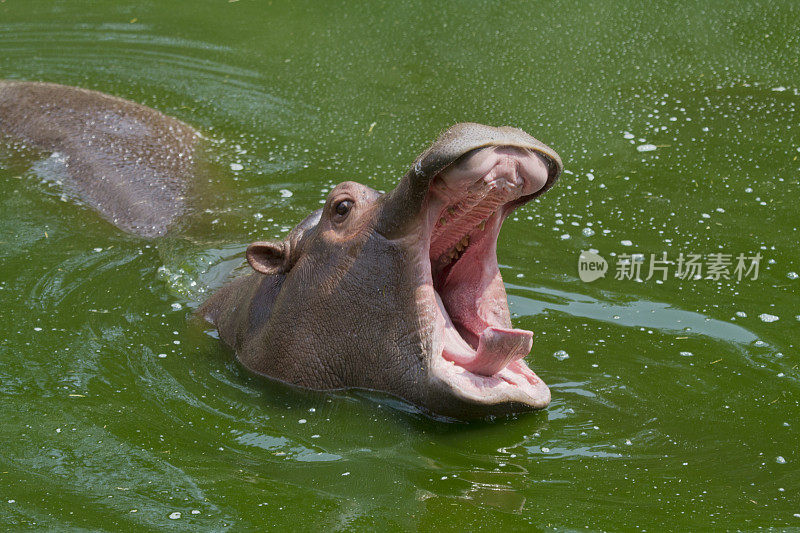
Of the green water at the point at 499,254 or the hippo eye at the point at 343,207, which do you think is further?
the hippo eye at the point at 343,207

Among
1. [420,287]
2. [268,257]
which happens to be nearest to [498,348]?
[420,287]

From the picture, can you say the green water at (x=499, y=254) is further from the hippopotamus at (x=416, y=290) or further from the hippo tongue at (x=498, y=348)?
the hippo tongue at (x=498, y=348)

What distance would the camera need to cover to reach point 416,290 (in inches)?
181

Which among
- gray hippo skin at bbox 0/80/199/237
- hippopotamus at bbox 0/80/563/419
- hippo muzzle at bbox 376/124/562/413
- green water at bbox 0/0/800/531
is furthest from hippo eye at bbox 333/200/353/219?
gray hippo skin at bbox 0/80/199/237

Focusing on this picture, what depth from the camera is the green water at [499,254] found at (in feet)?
14.1

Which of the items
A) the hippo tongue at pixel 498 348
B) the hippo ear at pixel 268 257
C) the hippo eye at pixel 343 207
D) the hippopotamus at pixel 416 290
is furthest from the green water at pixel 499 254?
the hippo eye at pixel 343 207

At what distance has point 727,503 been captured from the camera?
13.5ft

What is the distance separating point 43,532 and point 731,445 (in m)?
2.82

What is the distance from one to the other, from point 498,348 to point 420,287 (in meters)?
0.44

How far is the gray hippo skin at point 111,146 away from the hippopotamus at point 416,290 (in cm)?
190

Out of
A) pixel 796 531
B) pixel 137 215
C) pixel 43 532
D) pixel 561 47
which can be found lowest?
pixel 43 532

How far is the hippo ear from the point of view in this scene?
5070 mm

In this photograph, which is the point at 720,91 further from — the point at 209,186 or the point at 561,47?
the point at 209,186

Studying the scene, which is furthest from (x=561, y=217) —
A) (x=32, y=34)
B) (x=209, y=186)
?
(x=32, y=34)
